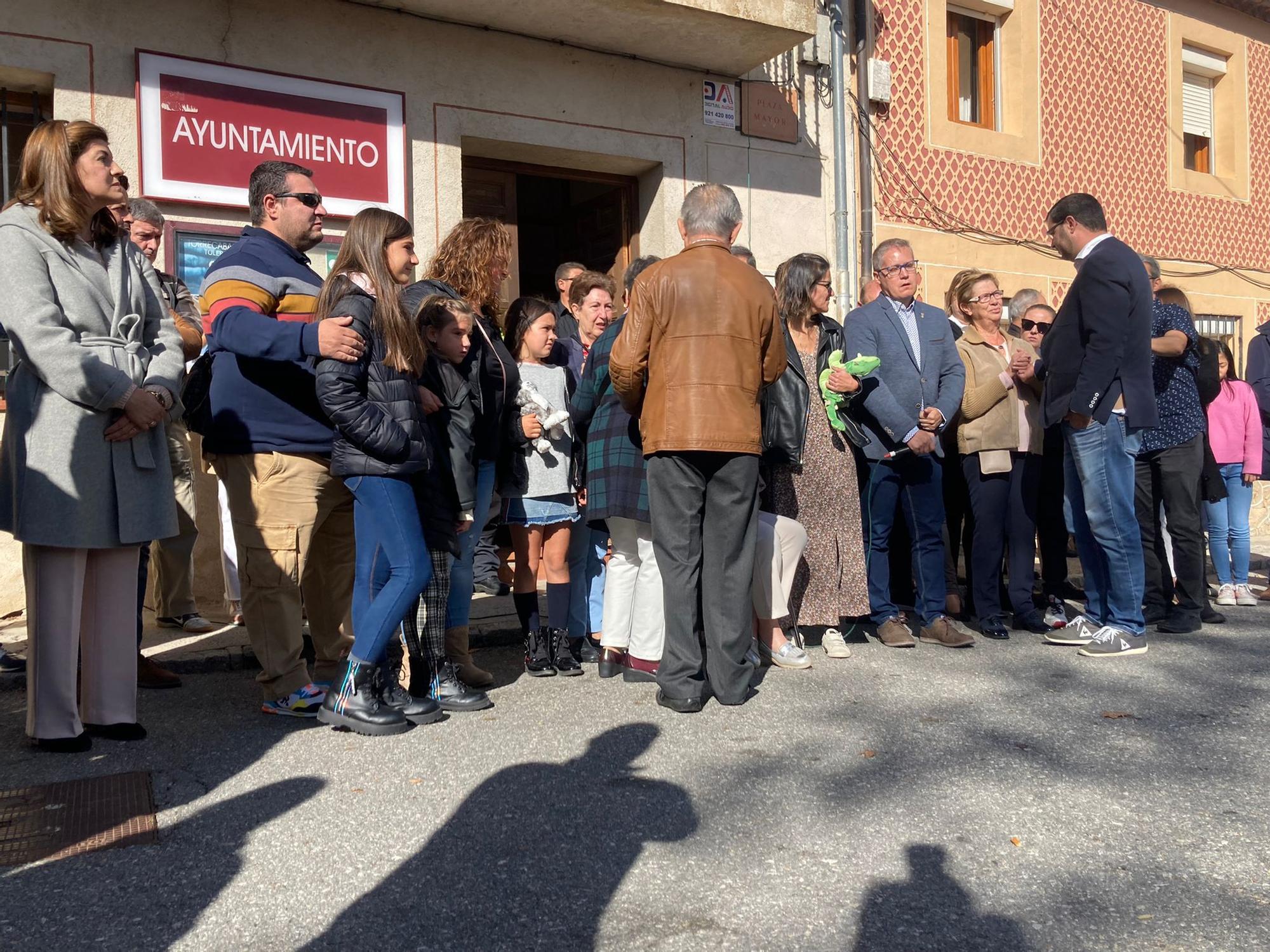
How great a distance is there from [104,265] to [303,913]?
2.66m

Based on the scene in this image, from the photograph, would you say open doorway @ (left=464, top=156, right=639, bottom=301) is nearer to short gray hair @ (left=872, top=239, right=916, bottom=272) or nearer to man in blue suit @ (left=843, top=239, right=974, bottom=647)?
short gray hair @ (left=872, top=239, right=916, bottom=272)

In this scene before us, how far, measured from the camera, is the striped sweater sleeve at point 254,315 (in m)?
4.07

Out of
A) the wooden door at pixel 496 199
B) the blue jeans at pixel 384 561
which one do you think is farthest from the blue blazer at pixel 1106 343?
the wooden door at pixel 496 199

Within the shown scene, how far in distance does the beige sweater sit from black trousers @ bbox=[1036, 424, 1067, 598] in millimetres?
463

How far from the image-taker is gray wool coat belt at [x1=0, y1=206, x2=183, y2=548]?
3.91 metres

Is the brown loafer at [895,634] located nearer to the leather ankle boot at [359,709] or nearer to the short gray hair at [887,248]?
the short gray hair at [887,248]

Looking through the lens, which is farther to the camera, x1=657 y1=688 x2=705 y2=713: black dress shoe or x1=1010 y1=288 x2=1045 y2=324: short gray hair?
x1=1010 y1=288 x2=1045 y2=324: short gray hair

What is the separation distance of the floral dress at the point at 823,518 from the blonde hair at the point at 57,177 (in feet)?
10.8

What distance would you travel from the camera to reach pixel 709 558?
476 centimetres

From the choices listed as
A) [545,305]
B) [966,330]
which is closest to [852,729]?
[545,305]

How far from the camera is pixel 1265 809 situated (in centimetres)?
336

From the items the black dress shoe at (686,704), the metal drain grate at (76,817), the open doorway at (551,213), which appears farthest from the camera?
the open doorway at (551,213)

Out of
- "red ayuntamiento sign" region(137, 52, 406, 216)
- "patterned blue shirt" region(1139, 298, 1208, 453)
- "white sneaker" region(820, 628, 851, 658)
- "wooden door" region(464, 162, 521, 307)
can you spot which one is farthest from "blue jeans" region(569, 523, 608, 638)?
"wooden door" region(464, 162, 521, 307)

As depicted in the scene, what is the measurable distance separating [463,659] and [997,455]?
3.18m
